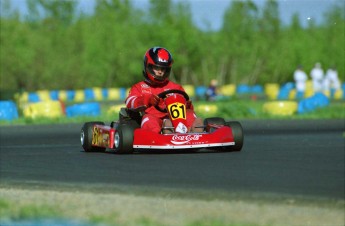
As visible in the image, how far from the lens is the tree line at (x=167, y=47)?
43375 millimetres

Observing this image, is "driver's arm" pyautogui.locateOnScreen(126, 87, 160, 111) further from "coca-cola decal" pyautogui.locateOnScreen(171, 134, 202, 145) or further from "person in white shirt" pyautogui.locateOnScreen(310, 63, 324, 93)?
"person in white shirt" pyautogui.locateOnScreen(310, 63, 324, 93)

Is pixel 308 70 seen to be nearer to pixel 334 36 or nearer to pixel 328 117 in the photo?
pixel 334 36

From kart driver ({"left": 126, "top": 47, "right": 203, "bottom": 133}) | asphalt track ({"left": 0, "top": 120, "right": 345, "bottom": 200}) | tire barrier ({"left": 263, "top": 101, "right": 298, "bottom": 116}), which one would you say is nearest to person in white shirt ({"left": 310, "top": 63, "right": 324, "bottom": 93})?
tire barrier ({"left": 263, "top": 101, "right": 298, "bottom": 116})

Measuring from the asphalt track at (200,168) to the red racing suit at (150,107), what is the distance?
337 mm

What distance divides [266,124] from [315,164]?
8913mm

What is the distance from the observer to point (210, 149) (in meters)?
11.1

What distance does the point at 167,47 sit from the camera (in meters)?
43.0

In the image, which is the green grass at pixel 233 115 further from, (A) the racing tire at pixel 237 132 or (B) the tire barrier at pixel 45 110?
(A) the racing tire at pixel 237 132

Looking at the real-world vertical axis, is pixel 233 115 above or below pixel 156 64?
below

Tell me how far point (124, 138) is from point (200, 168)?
175cm

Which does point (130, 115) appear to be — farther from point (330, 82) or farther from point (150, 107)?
point (330, 82)

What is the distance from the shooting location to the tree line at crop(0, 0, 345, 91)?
43375 mm

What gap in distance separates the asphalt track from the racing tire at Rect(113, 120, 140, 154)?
0.12 m

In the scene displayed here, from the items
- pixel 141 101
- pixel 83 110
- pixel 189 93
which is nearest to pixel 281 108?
pixel 83 110
